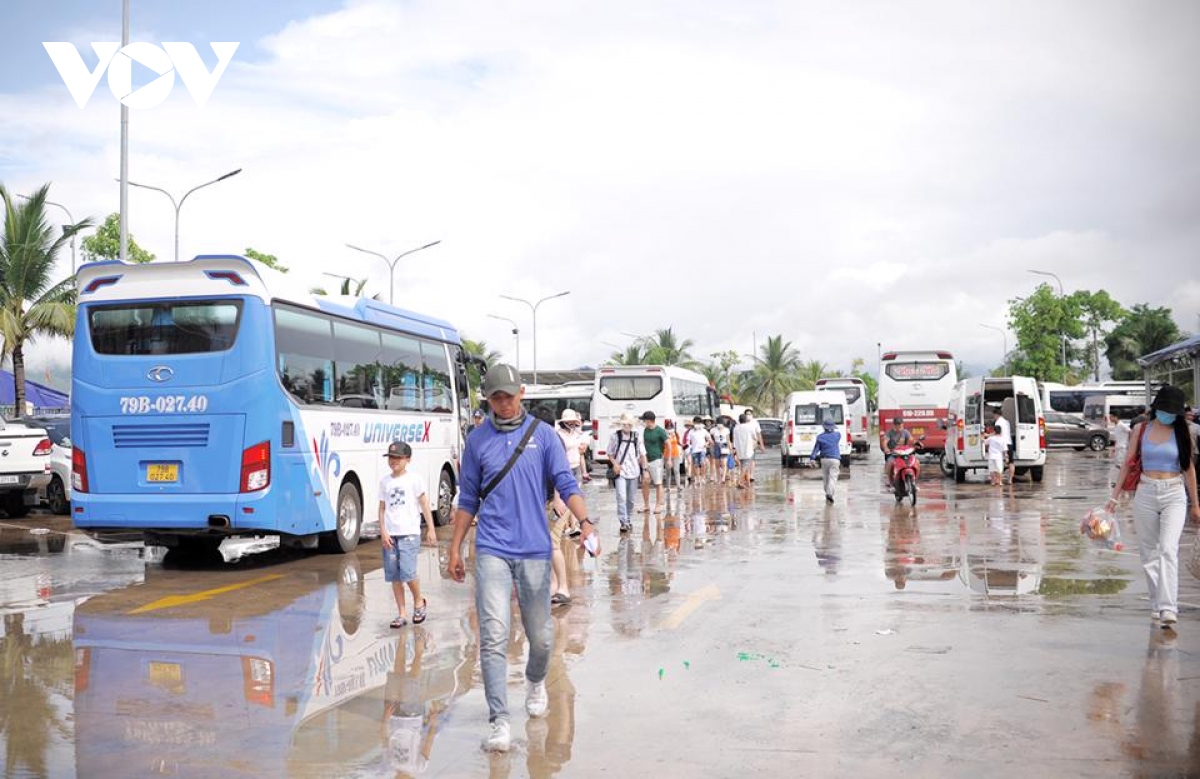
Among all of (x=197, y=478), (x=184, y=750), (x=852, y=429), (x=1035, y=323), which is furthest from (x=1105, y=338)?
(x=184, y=750)

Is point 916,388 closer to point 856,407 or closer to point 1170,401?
point 856,407

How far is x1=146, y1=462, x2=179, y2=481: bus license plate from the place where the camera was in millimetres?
13250

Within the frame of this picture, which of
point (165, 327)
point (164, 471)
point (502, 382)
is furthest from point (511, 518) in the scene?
point (165, 327)

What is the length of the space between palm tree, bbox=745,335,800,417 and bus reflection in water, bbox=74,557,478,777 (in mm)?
74069

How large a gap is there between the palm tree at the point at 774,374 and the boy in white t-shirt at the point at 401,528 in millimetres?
75154

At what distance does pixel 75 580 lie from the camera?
1263cm

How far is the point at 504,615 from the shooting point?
6.32 m

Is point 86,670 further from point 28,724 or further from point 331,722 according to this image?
point 331,722

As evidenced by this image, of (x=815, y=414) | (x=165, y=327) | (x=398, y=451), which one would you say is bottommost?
(x=398, y=451)

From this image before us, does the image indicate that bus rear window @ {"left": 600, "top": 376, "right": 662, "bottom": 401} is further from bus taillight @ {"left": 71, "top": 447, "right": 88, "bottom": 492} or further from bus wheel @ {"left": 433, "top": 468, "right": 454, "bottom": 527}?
bus taillight @ {"left": 71, "top": 447, "right": 88, "bottom": 492}

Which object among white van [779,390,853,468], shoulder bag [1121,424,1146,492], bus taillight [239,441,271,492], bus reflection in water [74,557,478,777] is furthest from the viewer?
white van [779,390,853,468]

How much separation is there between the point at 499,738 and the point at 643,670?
2009 millimetres

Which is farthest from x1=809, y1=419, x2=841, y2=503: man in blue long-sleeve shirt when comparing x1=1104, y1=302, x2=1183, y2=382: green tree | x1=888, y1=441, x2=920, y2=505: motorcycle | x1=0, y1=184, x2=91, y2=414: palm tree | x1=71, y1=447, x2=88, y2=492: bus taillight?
x1=1104, y1=302, x2=1183, y2=382: green tree

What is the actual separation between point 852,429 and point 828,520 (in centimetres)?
3068
